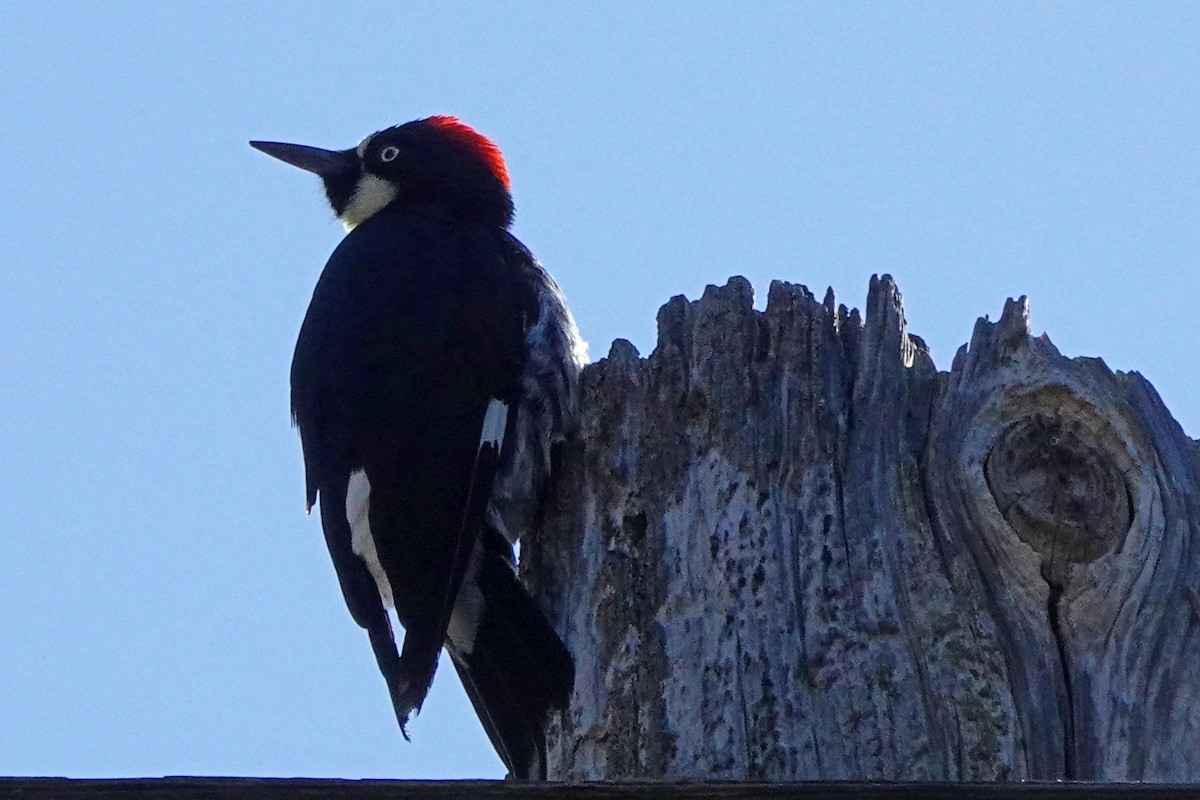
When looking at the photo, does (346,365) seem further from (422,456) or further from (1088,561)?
(1088,561)

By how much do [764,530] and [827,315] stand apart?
0.40 m

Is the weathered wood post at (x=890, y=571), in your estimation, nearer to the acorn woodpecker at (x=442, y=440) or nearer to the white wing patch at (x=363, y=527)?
the acorn woodpecker at (x=442, y=440)

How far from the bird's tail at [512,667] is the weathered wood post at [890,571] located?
62mm

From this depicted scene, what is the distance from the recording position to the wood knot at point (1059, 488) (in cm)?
254

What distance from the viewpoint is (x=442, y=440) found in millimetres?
3609

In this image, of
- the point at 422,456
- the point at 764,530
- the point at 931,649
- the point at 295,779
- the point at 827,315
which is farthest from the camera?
the point at 422,456

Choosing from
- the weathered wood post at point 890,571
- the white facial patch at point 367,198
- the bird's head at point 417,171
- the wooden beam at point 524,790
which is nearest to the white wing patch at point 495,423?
the weathered wood post at point 890,571

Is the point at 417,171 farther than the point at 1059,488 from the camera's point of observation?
Yes

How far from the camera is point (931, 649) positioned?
2.49 meters

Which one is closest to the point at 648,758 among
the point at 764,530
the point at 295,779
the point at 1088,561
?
the point at 764,530

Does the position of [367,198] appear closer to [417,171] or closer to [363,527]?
[417,171]

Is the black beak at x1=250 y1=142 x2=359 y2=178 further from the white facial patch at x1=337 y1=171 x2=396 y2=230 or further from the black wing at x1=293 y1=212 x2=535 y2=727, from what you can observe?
the black wing at x1=293 y1=212 x2=535 y2=727

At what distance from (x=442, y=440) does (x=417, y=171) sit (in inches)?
63.8

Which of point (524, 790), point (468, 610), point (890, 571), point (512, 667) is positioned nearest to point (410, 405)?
point (468, 610)
